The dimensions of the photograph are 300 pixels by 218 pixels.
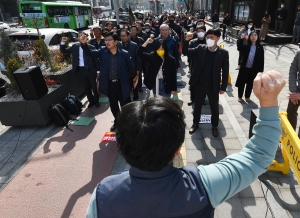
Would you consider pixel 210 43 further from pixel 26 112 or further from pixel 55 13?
pixel 55 13

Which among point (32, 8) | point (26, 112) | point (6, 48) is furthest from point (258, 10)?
point (32, 8)

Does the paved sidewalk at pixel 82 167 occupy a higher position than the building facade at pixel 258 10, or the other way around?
the building facade at pixel 258 10

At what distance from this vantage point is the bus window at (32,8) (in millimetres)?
19438

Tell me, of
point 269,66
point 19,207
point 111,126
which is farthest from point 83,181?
point 269,66

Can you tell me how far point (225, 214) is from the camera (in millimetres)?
2584

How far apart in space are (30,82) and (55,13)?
756 inches

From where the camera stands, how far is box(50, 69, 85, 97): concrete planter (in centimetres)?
571

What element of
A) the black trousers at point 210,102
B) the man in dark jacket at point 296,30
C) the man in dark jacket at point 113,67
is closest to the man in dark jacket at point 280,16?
the man in dark jacket at point 296,30

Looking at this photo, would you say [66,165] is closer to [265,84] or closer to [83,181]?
[83,181]

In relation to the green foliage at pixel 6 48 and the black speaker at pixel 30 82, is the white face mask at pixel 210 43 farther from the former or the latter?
the green foliage at pixel 6 48

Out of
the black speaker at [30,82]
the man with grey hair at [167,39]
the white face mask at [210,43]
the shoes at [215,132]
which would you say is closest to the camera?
the white face mask at [210,43]

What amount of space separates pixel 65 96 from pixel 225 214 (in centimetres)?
451

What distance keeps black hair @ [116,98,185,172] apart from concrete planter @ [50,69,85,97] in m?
5.24

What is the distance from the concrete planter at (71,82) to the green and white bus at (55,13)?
12.6 m
